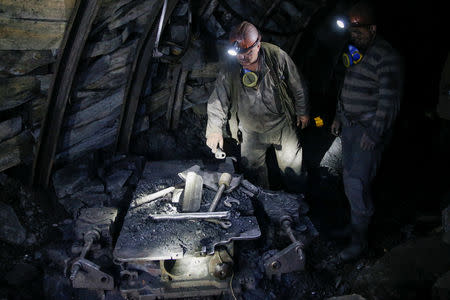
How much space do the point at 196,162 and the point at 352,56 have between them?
233cm

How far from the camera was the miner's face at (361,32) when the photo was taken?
3557mm

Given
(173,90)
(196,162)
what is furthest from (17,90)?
(196,162)

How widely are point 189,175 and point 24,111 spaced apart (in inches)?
84.5

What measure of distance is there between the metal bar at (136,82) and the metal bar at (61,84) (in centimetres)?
85

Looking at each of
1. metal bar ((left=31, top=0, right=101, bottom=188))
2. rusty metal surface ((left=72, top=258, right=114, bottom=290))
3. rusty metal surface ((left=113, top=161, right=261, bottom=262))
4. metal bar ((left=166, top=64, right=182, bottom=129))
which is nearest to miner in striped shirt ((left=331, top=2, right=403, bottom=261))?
rusty metal surface ((left=113, top=161, right=261, bottom=262))

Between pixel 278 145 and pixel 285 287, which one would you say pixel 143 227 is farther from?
pixel 278 145

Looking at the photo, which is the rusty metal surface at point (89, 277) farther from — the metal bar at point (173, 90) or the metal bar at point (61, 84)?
the metal bar at point (173, 90)

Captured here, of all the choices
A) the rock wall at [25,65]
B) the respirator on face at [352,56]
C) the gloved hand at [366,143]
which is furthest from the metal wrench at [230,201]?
the rock wall at [25,65]

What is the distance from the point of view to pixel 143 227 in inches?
137

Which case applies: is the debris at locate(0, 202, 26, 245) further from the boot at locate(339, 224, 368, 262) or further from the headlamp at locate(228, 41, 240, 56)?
the boot at locate(339, 224, 368, 262)

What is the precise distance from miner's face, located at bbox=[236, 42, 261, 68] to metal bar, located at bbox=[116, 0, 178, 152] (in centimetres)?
121

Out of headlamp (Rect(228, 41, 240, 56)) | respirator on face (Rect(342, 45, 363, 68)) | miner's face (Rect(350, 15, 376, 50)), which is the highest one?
miner's face (Rect(350, 15, 376, 50))

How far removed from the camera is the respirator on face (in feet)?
12.0

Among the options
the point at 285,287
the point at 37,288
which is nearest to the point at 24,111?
the point at 37,288
